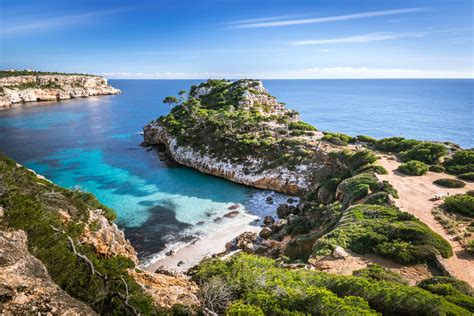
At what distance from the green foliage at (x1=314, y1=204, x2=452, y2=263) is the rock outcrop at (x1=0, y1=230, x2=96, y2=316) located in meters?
12.8

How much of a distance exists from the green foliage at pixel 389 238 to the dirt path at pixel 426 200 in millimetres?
745

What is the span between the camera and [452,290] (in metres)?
10.2

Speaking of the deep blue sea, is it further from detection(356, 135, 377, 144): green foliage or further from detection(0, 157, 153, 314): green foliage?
detection(356, 135, 377, 144): green foliage

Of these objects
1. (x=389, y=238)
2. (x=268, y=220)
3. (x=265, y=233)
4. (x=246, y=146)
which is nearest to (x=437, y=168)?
(x=389, y=238)

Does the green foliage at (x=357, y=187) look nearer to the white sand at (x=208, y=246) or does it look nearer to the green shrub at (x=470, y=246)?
the green shrub at (x=470, y=246)

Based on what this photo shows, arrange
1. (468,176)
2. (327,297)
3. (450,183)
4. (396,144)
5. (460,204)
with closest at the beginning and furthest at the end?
(327,297), (460,204), (450,183), (468,176), (396,144)

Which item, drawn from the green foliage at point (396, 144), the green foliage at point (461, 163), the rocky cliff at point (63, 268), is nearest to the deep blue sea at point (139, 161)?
the rocky cliff at point (63, 268)

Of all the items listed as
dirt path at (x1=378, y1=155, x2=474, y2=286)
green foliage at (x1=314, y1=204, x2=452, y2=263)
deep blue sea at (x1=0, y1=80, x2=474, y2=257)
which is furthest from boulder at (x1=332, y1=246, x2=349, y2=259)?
deep blue sea at (x1=0, y1=80, x2=474, y2=257)

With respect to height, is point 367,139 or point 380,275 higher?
point 367,139

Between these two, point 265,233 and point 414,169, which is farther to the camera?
point 414,169

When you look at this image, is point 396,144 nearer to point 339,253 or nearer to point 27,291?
point 339,253

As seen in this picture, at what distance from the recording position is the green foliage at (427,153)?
29.6 meters

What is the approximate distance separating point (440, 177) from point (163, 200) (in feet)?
88.9

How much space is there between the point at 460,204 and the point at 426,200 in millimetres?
2320
